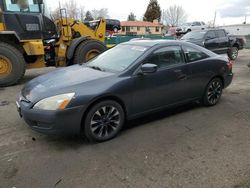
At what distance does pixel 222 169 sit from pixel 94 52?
6952 mm

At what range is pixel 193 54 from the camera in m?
5.34

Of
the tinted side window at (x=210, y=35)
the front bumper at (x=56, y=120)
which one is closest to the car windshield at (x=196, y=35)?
the tinted side window at (x=210, y=35)

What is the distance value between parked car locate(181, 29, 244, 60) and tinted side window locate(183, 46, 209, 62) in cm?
797

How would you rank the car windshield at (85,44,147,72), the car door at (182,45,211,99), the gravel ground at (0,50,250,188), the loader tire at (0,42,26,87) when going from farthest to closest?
1. the loader tire at (0,42,26,87)
2. the car door at (182,45,211,99)
3. the car windshield at (85,44,147,72)
4. the gravel ground at (0,50,250,188)

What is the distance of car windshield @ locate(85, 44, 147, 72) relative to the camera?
455 centimetres

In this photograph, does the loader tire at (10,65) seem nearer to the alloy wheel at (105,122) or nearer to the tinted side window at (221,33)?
the alloy wheel at (105,122)

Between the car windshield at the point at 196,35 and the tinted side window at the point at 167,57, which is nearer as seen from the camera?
the tinted side window at the point at 167,57

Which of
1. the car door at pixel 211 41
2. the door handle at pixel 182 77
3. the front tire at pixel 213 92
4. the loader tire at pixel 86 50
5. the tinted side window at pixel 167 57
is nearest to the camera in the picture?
the tinted side window at pixel 167 57

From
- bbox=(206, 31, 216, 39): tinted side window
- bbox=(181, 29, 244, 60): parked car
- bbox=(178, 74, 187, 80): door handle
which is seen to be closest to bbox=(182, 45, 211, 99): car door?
bbox=(178, 74, 187, 80): door handle

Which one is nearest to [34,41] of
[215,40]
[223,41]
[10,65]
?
[10,65]

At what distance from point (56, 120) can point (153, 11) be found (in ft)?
Answer: 201

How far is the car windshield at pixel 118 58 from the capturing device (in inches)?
179

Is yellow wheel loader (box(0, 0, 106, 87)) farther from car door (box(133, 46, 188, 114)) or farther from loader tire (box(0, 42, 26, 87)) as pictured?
car door (box(133, 46, 188, 114))

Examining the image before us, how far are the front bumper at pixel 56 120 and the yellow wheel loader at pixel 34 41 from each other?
15.6 ft
